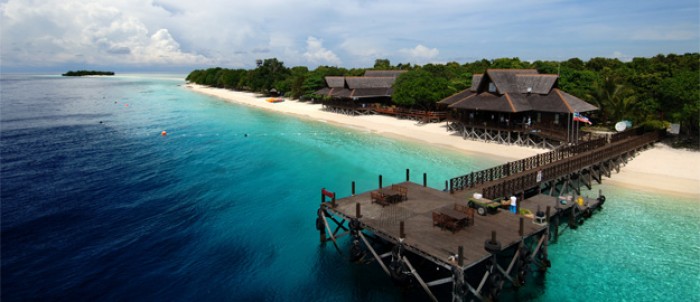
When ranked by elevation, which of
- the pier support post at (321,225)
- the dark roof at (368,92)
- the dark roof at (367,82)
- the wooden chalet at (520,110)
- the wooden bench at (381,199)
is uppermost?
the dark roof at (367,82)

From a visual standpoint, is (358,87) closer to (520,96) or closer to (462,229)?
(520,96)

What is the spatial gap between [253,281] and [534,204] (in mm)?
15829

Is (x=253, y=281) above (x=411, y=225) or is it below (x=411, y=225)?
below

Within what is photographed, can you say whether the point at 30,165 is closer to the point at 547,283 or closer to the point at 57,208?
the point at 57,208

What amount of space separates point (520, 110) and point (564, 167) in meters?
13.0

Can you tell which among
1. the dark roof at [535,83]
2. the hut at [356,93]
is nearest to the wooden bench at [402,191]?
the dark roof at [535,83]

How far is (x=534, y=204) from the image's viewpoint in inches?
912

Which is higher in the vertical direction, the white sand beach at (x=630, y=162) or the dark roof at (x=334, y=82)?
the dark roof at (x=334, y=82)

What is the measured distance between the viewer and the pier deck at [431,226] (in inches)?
619

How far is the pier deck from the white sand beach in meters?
18.0

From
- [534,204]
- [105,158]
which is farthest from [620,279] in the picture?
[105,158]

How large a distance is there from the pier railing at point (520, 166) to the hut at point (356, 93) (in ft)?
130

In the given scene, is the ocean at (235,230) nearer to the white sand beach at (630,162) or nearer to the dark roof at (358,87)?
the white sand beach at (630,162)

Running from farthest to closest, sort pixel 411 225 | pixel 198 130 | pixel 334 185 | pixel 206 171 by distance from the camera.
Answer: pixel 198 130 < pixel 206 171 < pixel 334 185 < pixel 411 225
